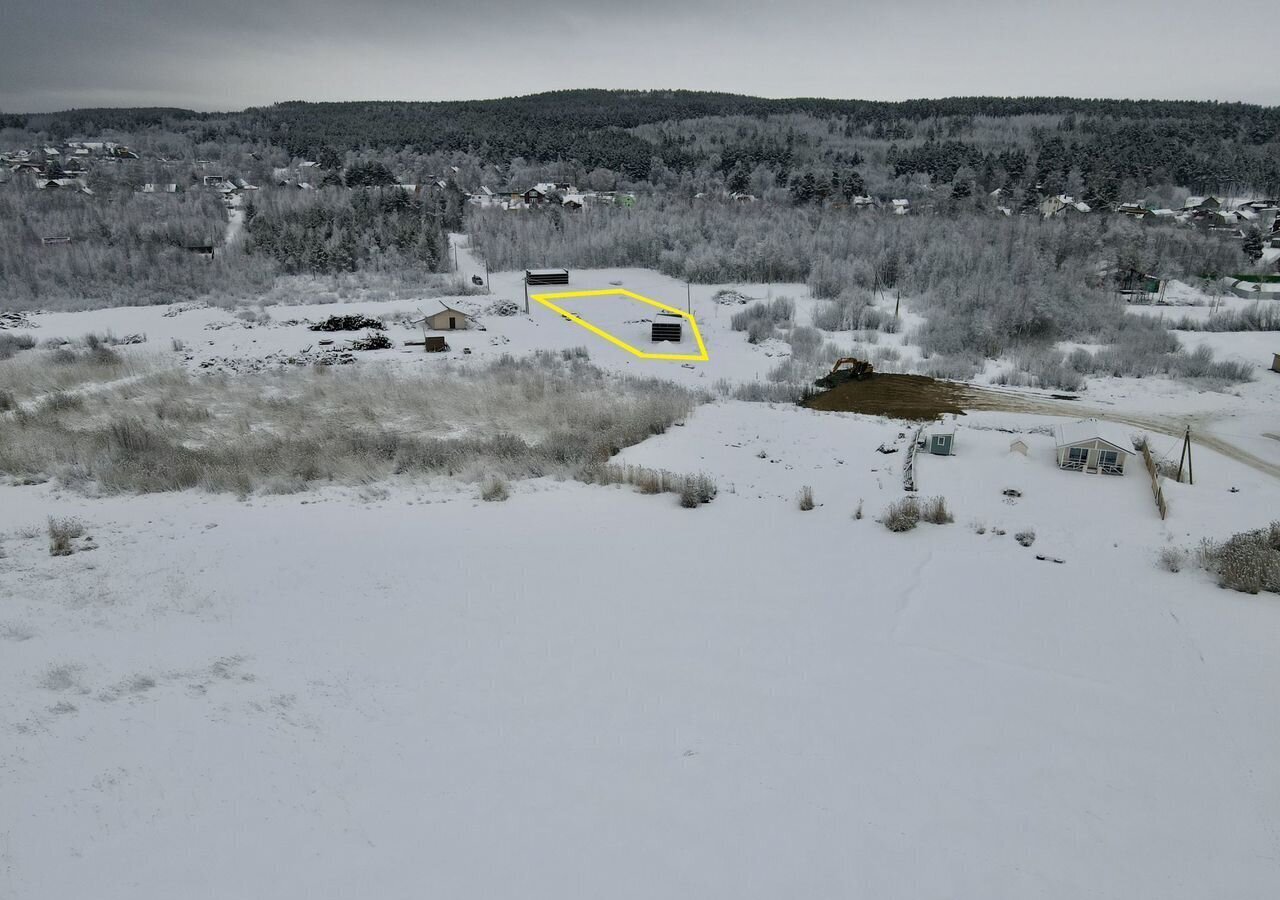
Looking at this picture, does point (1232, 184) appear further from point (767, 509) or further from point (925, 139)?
point (767, 509)

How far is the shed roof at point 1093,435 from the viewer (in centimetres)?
1337

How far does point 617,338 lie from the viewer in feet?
106

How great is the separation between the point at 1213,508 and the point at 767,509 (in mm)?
7637

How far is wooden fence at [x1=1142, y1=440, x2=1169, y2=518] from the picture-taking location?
11367 mm

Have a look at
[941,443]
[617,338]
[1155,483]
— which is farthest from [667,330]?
[1155,483]

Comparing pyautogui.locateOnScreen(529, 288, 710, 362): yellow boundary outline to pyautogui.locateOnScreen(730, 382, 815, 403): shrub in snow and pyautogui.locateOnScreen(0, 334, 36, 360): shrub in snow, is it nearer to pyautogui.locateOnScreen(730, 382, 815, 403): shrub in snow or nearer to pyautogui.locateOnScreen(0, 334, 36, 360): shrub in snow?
pyautogui.locateOnScreen(730, 382, 815, 403): shrub in snow

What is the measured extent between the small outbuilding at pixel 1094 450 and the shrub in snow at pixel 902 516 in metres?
4.93

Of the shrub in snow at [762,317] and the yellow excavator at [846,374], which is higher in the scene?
the shrub in snow at [762,317]

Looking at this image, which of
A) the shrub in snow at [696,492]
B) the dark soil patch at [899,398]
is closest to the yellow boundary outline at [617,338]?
the dark soil patch at [899,398]

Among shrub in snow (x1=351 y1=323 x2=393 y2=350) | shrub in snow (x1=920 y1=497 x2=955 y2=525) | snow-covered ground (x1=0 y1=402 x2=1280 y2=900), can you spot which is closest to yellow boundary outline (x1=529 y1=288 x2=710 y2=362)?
shrub in snow (x1=351 y1=323 x2=393 y2=350)

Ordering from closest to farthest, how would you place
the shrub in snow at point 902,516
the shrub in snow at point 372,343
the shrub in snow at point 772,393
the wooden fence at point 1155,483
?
the shrub in snow at point 902,516, the wooden fence at point 1155,483, the shrub in snow at point 772,393, the shrub in snow at point 372,343

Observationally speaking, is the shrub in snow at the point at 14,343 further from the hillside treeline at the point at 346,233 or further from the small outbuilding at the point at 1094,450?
the small outbuilding at the point at 1094,450

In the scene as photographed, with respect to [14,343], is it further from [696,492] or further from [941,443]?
[941,443]

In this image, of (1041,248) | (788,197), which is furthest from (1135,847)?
(788,197)
